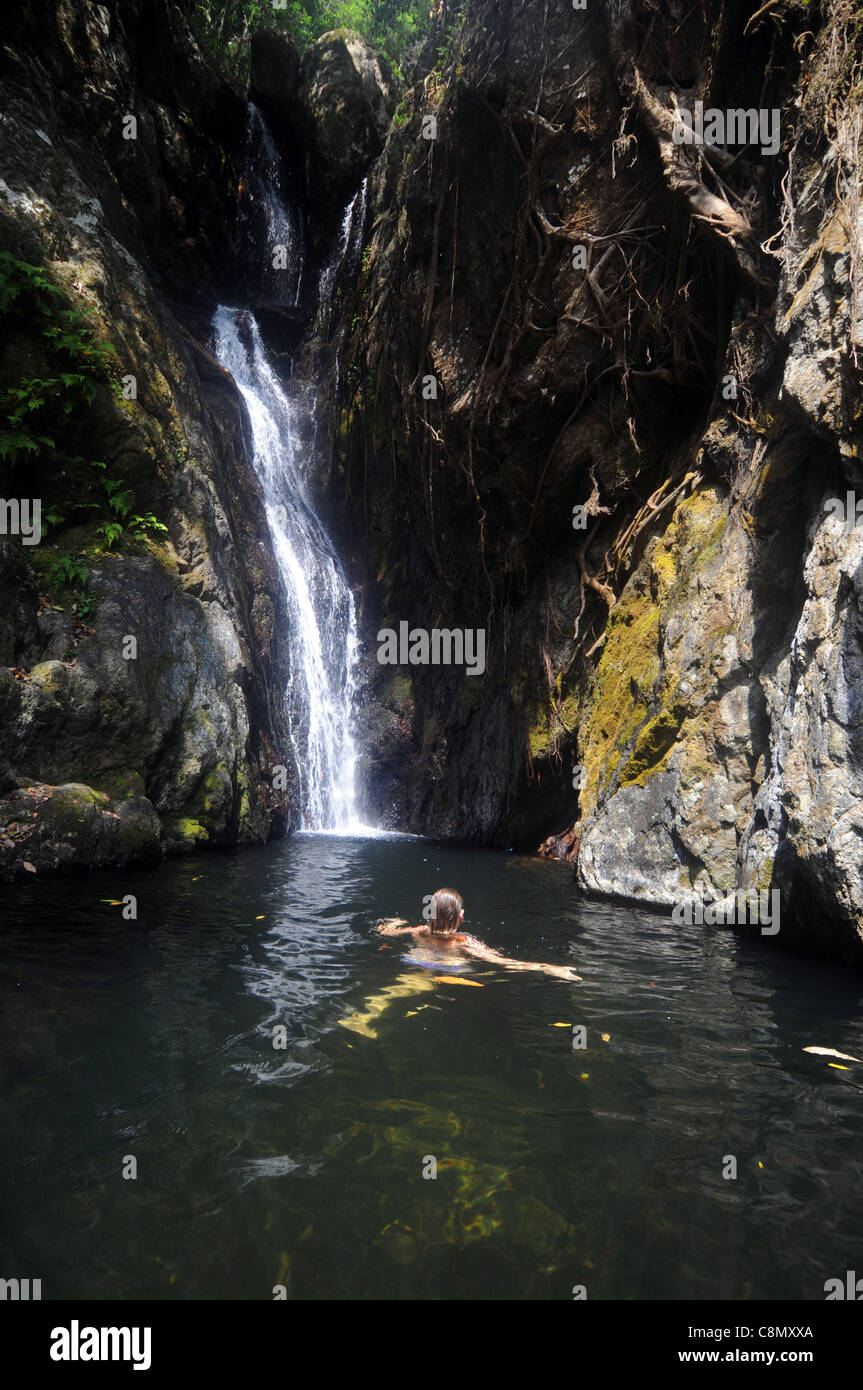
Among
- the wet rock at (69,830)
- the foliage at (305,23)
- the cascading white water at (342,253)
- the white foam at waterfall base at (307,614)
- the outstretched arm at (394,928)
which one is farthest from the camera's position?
the cascading white water at (342,253)

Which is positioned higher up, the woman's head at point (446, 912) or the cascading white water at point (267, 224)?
the cascading white water at point (267, 224)

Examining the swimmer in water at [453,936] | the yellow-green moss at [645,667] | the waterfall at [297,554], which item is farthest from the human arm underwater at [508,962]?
the waterfall at [297,554]

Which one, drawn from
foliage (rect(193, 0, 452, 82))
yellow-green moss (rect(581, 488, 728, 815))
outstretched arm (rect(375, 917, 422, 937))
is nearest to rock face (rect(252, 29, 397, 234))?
foliage (rect(193, 0, 452, 82))

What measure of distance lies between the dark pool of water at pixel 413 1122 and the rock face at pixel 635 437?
2.12 meters

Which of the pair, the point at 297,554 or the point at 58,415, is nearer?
the point at 58,415

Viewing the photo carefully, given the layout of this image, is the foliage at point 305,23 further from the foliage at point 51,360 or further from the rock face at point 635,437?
the foliage at point 51,360

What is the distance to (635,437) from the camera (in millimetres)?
10984

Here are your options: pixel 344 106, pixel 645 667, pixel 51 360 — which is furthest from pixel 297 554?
pixel 344 106

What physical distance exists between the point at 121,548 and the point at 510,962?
28.2ft

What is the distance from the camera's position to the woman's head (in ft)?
19.3

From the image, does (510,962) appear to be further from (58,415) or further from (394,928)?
(58,415)

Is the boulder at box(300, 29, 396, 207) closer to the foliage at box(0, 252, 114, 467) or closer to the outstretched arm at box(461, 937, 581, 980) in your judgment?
the foliage at box(0, 252, 114, 467)

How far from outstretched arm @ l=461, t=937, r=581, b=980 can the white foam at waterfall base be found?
990 cm

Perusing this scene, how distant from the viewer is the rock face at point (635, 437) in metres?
6.42
